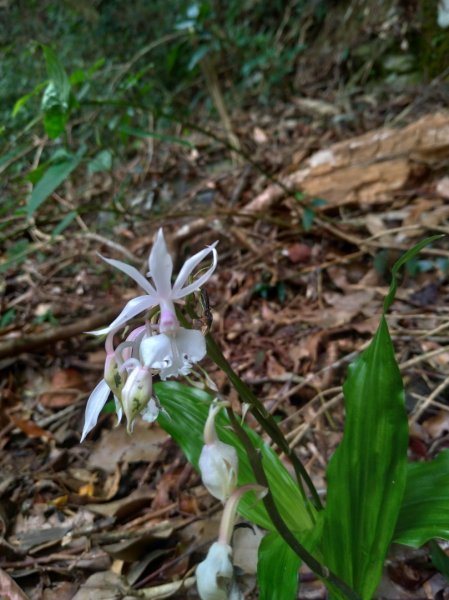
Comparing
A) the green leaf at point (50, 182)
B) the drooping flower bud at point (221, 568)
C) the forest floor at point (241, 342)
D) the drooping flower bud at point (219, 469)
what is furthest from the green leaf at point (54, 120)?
the drooping flower bud at point (221, 568)

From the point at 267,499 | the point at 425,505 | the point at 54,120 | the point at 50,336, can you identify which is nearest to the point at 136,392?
the point at 267,499

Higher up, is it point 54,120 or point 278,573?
point 54,120

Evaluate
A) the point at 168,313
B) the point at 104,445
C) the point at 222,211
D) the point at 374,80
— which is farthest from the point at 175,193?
the point at 168,313

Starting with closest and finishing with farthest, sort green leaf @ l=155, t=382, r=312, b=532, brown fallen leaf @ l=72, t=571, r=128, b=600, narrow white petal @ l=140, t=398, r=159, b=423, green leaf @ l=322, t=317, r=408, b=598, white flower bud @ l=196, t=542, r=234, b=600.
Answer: white flower bud @ l=196, t=542, r=234, b=600 < narrow white petal @ l=140, t=398, r=159, b=423 < green leaf @ l=322, t=317, r=408, b=598 < green leaf @ l=155, t=382, r=312, b=532 < brown fallen leaf @ l=72, t=571, r=128, b=600

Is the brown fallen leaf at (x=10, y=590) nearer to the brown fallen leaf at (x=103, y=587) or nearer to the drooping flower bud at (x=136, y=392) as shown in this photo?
the brown fallen leaf at (x=103, y=587)

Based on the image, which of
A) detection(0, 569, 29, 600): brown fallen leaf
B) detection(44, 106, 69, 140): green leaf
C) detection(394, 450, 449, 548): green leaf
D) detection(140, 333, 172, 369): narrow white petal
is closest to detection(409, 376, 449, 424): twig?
detection(394, 450, 449, 548): green leaf

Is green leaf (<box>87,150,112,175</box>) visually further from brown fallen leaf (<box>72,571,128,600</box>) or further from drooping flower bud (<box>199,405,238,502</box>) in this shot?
drooping flower bud (<box>199,405,238,502</box>)

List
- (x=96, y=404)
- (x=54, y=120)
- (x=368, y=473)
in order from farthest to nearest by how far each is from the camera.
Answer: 1. (x=54, y=120)
2. (x=368, y=473)
3. (x=96, y=404)

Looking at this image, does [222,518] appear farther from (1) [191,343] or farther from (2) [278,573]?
(2) [278,573]

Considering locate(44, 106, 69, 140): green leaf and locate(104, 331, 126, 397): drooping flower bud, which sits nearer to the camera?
locate(104, 331, 126, 397): drooping flower bud
